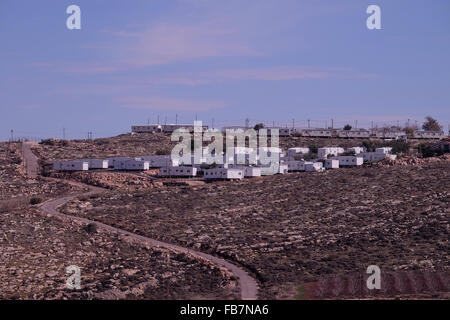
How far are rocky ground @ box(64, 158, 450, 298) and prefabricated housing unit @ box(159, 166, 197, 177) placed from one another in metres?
8.59

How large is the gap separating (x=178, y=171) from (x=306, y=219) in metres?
27.8

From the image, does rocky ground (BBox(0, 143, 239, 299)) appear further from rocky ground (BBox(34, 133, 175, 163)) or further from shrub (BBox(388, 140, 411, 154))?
shrub (BBox(388, 140, 411, 154))

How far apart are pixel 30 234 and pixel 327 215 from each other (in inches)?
894

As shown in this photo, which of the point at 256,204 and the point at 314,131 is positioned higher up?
the point at 314,131

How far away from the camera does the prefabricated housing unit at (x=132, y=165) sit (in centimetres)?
8400

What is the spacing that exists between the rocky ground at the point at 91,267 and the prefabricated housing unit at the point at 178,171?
2650cm

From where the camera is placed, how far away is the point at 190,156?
87.5 meters

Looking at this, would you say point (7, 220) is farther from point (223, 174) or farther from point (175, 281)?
point (223, 174)

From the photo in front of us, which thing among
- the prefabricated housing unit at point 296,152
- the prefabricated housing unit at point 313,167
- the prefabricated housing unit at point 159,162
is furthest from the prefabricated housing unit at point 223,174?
the prefabricated housing unit at point 296,152

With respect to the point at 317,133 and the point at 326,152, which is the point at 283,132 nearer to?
the point at 317,133

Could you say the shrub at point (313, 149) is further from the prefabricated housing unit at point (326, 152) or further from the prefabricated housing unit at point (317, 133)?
the prefabricated housing unit at point (317, 133)

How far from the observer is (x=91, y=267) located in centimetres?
4434

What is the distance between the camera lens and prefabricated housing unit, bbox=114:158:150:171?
276 feet
